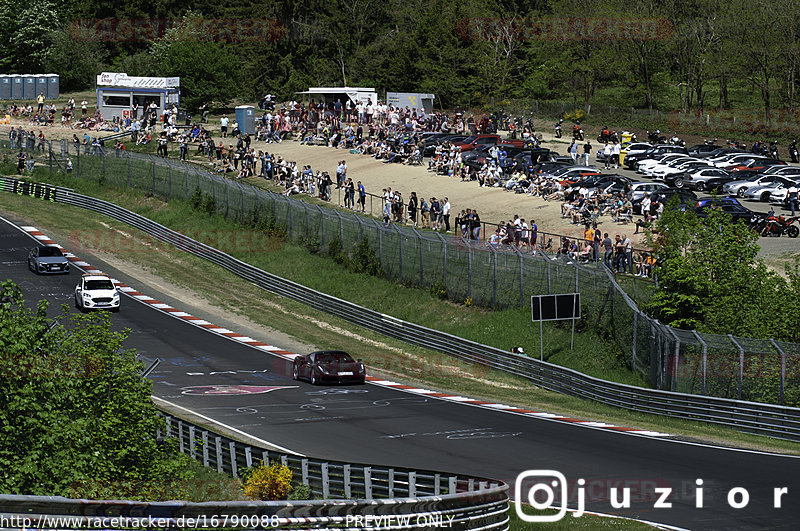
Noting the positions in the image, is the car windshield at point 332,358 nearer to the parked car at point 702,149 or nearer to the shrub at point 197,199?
the shrub at point 197,199

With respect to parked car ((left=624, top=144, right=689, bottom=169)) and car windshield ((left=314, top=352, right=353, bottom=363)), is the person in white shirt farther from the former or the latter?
car windshield ((left=314, top=352, right=353, bottom=363))

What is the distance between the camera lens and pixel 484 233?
49.2m

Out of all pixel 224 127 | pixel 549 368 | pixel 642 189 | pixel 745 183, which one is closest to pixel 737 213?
pixel 642 189

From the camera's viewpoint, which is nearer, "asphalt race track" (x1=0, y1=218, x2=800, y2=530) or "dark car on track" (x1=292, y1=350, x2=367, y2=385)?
"asphalt race track" (x1=0, y1=218, x2=800, y2=530)

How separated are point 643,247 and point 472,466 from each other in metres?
24.5

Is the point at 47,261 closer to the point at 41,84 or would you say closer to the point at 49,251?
the point at 49,251

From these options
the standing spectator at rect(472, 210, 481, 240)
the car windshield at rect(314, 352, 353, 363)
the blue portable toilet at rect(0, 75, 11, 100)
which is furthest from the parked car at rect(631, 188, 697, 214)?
the blue portable toilet at rect(0, 75, 11, 100)

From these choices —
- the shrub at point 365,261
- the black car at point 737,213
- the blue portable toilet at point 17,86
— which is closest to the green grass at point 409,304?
the shrub at point 365,261

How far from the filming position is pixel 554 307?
3528cm

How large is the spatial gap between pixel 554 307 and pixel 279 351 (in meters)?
10.5

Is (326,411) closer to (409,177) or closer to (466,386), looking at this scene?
(466,386)

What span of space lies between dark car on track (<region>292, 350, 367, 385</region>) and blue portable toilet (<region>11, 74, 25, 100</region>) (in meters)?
69.2

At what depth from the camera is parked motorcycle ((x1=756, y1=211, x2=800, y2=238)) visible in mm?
48156

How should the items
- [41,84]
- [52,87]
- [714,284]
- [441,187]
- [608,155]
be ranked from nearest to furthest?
[714,284], [441,187], [608,155], [41,84], [52,87]
